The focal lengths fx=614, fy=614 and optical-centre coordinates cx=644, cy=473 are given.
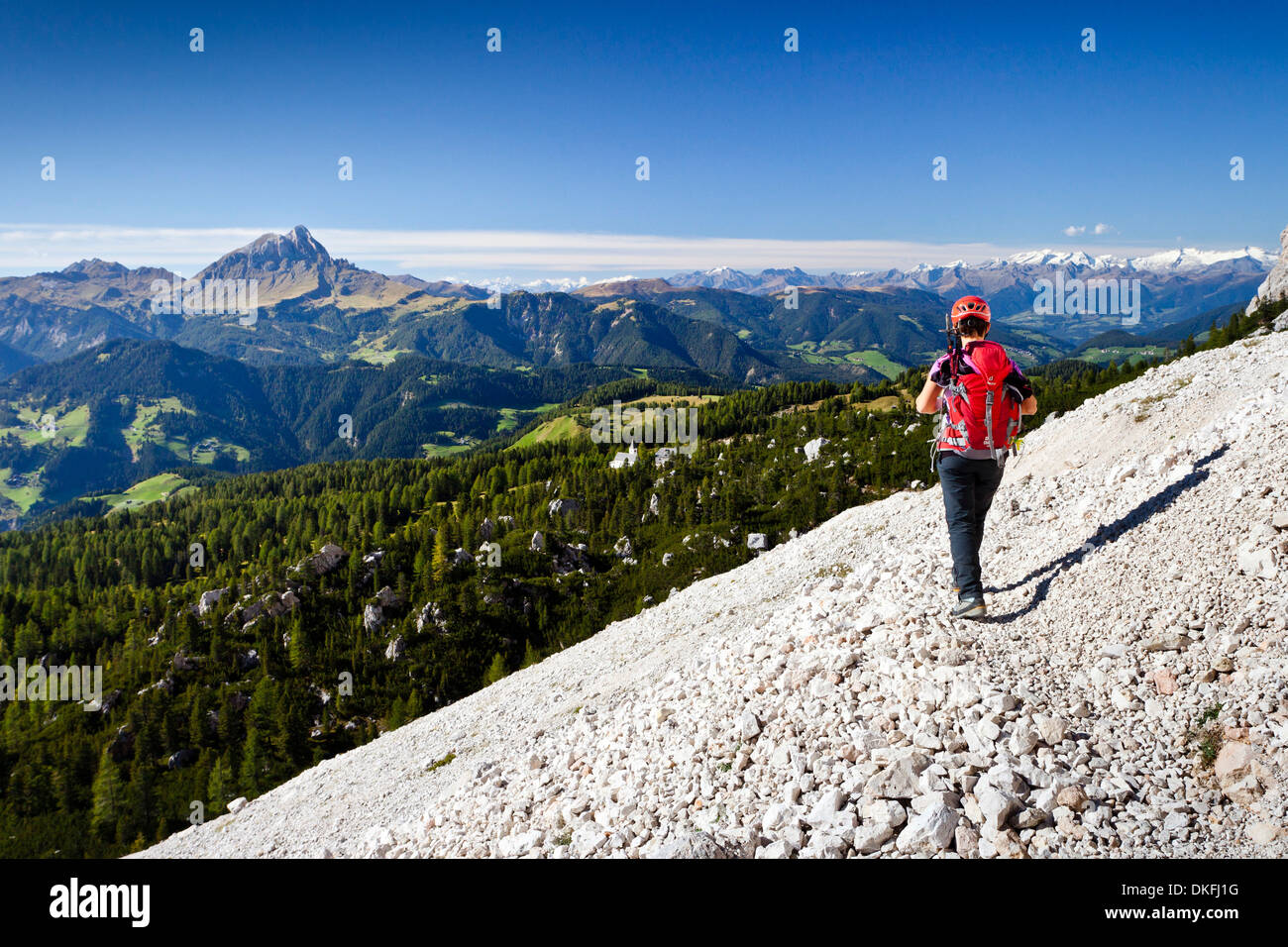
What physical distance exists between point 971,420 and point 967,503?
1610mm

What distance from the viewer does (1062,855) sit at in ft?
22.3

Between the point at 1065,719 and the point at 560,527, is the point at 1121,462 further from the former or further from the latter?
the point at 560,527

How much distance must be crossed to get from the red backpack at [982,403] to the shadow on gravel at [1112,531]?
3.08m

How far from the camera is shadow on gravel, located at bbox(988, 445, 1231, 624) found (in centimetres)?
1245

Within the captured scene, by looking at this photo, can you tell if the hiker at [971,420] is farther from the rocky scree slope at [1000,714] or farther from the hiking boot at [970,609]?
the rocky scree slope at [1000,714]

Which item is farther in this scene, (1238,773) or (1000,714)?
(1000,714)

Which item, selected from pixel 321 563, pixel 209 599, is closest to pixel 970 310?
pixel 321 563

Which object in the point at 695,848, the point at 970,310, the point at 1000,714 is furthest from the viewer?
the point at 970,310

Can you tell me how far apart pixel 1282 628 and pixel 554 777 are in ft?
41.6

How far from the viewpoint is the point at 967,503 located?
1153 cm

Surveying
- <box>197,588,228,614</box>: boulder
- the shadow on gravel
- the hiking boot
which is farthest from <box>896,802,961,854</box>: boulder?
<box>197,588,228,614</box>: boulder

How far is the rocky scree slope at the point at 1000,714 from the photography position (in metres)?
7.33

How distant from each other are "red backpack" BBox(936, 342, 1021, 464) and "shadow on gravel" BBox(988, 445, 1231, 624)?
3076 millimetres

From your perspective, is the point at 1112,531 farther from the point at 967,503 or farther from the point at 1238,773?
the point at 1238,773
